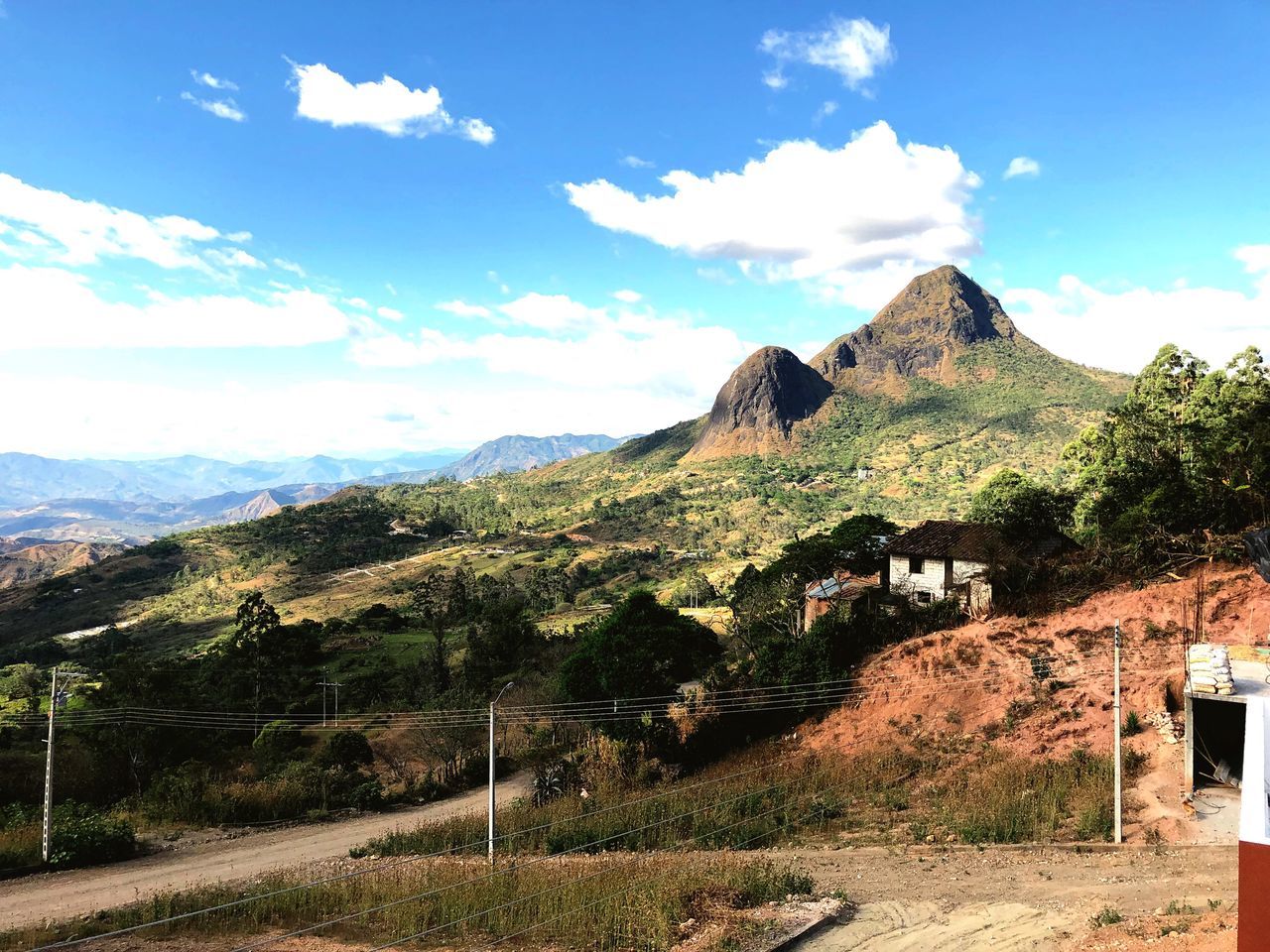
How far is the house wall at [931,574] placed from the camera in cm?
3431

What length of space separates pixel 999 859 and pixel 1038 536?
24878 mm

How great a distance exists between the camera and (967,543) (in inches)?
1383

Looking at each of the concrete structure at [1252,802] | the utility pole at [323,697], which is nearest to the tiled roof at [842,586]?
the concrete structure at [1252,802]

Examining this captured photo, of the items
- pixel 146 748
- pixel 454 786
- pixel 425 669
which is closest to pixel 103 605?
pixel 425 669

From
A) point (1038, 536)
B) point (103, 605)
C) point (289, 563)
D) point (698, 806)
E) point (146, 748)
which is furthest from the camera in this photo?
point (289, 563)

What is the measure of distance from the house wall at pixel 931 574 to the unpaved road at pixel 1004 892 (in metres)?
18.6

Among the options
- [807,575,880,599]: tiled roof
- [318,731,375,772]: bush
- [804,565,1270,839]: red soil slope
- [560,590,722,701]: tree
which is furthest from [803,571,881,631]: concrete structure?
[318,731,375,772]: bush

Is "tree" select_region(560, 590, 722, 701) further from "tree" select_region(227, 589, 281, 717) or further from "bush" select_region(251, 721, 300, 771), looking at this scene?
"tree" select_region(227, 589, 281, 717)

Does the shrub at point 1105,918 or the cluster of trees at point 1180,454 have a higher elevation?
the cluster of trees at point 1180,454

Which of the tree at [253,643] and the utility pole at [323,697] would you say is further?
the tree at [253,643]

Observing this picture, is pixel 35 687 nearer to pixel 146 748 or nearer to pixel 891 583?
pixel 146 748

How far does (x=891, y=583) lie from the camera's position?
3766cm

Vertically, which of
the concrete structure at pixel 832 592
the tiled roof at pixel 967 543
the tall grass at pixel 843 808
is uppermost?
the tiled roof at pixel 967 543

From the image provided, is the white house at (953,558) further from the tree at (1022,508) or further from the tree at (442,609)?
the tree at (442,609)
